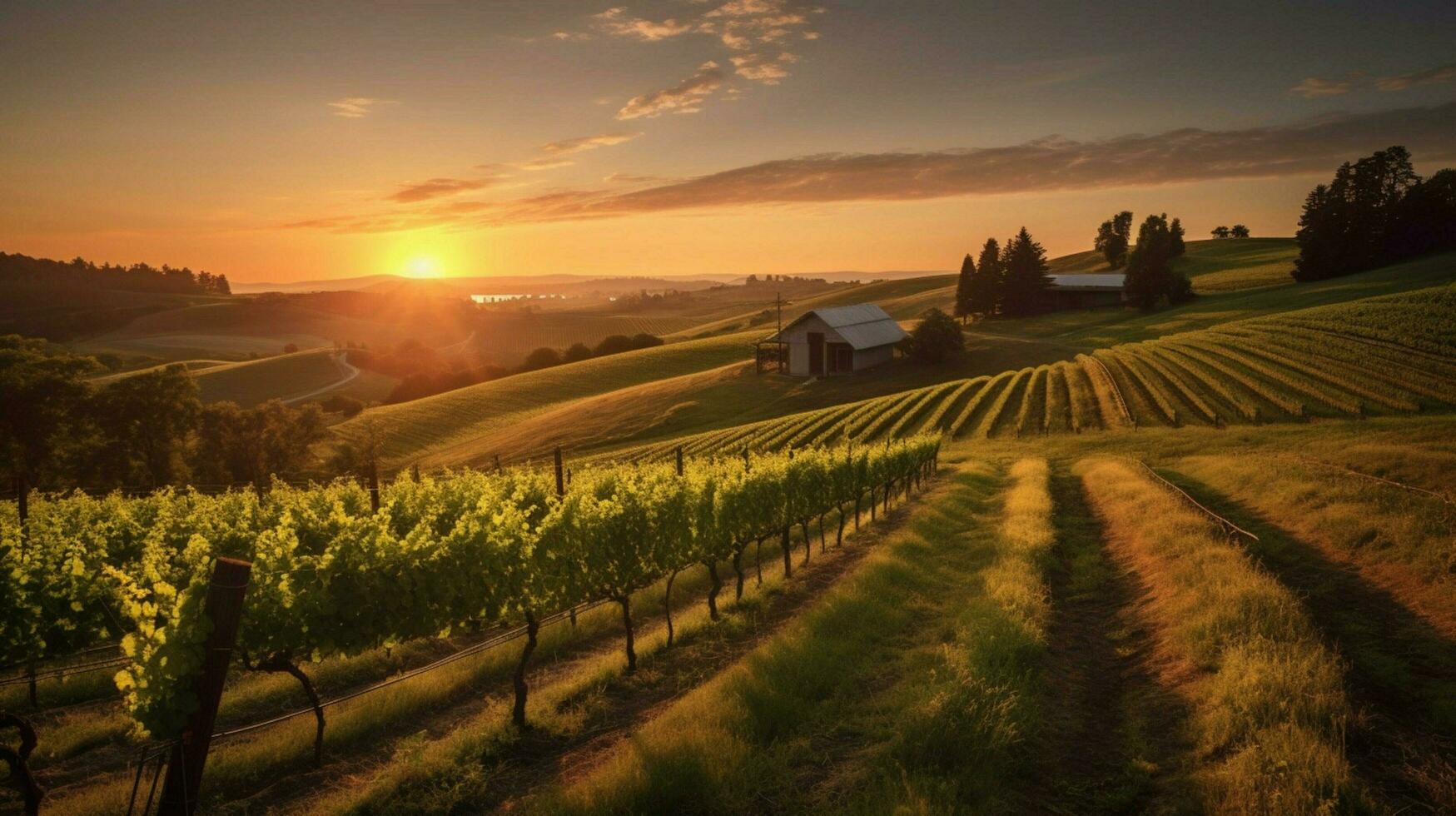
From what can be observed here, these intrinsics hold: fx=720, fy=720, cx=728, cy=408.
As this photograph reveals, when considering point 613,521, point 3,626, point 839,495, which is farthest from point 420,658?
point 839,495

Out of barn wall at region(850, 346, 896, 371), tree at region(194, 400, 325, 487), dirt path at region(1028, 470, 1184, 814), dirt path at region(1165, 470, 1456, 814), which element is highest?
barn wall at region(850, 346, 896, 371)

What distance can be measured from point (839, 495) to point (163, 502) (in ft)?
63.6

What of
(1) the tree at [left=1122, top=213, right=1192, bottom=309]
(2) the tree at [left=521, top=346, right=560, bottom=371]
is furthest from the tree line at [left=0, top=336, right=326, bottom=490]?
(1) the tree at [left=1122, top=213, right=1192, bottom=309]

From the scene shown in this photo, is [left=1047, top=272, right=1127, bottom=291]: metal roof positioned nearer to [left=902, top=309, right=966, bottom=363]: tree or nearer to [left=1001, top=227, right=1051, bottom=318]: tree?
[left=1001, top=227, right=1051, bottom=318]: tree

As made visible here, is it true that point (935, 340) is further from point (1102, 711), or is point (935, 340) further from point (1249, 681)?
point (1249, 681)

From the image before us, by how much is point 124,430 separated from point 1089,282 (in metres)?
118

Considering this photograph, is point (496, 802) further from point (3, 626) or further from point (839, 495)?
point (839, 495)

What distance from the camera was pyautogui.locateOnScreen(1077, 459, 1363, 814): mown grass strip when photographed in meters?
7.23

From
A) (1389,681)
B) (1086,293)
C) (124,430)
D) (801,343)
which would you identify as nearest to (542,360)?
(801,343)

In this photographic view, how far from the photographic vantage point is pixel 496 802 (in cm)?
886

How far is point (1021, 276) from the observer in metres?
105

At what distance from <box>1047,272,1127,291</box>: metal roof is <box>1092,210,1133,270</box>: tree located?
3074 centimetres

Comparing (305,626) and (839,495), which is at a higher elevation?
(305,626)

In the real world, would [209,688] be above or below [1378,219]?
below
